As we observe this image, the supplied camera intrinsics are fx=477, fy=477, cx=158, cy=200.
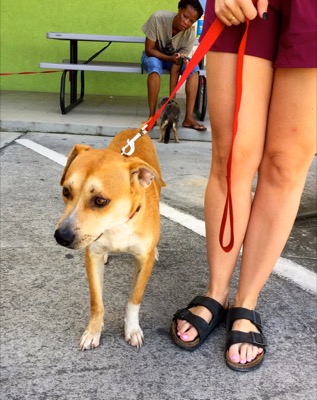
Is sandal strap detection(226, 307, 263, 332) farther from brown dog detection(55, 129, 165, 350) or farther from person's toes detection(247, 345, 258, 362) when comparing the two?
brown dog detection(55, 129, 165, 350)

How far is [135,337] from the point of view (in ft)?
7.70

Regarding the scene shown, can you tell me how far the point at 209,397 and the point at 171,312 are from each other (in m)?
0.64

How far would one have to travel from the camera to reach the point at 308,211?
159 inches

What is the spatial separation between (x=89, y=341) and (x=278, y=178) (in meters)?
1.18

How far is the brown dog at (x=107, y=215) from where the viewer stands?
1980 mm

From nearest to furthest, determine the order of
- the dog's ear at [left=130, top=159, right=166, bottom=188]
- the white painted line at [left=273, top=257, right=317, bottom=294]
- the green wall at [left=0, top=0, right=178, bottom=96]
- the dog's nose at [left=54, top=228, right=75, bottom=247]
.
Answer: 1. the dog's nose at [left=54, top=228, right=75, bottom=247]
2. the dog's ear at [left=130, top=159, right=166, bottom=188]
3. the white painted line at [left=273, top=257, right=317, bottom=294]
4. the green wall at [left=0, top=0, right=178, bottom=96]

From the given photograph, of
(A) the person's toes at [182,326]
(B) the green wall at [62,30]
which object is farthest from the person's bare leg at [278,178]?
(B) the green wall at [62,30]

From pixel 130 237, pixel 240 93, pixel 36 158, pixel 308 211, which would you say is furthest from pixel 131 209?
pixel 36 158

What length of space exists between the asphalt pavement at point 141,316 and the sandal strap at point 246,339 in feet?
0.26

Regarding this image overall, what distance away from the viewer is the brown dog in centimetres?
198

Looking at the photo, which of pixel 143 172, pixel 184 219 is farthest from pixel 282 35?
pixel 184 219

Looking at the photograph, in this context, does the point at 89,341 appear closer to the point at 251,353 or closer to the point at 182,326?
the point at 182,326

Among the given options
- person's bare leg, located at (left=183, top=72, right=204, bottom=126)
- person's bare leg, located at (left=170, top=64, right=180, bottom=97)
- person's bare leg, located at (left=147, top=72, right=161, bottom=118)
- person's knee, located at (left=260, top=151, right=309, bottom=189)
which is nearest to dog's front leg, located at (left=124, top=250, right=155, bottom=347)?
person's knee, located at (left=260, top=151, right=309, bottom=189)

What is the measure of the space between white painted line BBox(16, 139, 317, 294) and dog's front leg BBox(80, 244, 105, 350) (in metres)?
1.26
